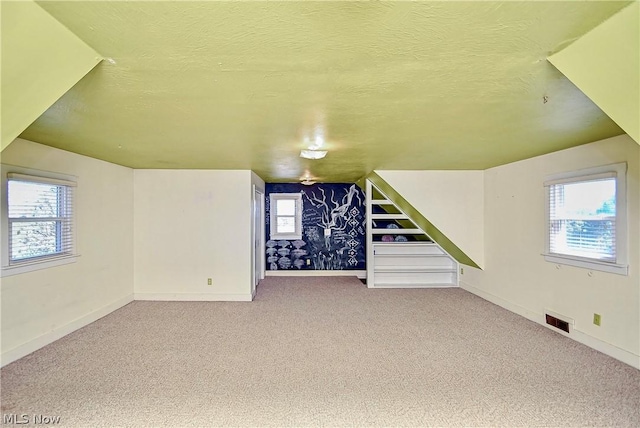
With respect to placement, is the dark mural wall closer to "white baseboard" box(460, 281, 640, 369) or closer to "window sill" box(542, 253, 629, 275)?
"white baseboard" box(460, 281, 640, 369)

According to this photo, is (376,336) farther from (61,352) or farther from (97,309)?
(97,309)

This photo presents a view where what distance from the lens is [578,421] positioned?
2051 mm

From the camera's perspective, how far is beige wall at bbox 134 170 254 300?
5.03 m

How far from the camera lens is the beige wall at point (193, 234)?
5.03 metres

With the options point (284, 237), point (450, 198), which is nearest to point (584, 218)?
point (450, 198)

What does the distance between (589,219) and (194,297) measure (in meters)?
5.31

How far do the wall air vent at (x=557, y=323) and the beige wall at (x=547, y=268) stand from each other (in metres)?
0.09

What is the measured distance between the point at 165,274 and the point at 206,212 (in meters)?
1.19

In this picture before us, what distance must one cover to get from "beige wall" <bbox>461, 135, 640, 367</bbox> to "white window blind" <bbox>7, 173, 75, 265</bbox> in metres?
5.68

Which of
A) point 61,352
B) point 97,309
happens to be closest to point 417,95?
point 61,352

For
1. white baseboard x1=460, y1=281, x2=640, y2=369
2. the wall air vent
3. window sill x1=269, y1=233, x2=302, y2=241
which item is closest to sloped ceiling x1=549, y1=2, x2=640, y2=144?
white baseboard x1=460, y1=281, x2=640, y2=369

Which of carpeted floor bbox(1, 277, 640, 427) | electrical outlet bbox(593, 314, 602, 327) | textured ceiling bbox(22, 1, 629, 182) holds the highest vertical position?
textured ceiling bbox(22, 1, 629, 182)

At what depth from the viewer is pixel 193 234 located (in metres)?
5.06

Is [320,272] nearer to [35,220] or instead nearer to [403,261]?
[403,261]
